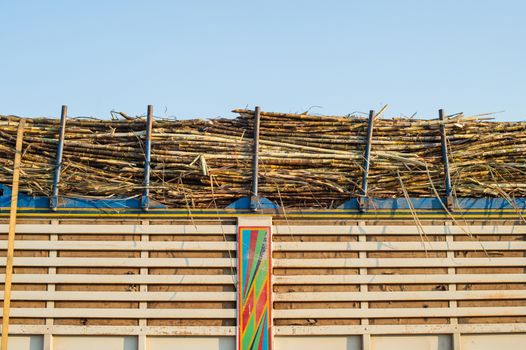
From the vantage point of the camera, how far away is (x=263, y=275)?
7.61 m

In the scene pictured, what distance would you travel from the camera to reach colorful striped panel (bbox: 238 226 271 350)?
7.50m

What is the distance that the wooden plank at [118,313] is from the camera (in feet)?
24.7

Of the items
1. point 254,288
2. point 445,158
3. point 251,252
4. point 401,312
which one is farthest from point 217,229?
point 445,158

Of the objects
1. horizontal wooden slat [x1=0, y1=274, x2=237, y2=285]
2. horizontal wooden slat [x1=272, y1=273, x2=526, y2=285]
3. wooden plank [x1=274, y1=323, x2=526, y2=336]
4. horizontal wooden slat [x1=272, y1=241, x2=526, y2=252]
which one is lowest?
wooden plank [x1=274, y1=323, x2=526, y2=336]

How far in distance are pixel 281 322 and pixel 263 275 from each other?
1.81 ft

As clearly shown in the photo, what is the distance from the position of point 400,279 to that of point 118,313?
3.13 meters

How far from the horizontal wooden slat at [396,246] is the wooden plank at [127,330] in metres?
1.10

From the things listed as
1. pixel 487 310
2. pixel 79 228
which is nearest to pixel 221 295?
pixel 79 228

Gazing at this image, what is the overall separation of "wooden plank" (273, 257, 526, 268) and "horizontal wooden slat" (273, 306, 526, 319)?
485mm

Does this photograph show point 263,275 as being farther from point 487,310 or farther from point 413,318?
point 487,310

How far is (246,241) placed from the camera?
765 cm

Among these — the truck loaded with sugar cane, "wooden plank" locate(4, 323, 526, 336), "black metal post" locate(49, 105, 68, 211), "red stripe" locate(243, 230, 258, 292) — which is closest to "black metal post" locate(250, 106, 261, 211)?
the truck loaded with sugar cane

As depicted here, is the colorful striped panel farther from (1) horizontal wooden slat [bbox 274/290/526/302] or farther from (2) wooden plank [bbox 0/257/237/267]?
(2) wooden plank [bbox 0/257/237/267]

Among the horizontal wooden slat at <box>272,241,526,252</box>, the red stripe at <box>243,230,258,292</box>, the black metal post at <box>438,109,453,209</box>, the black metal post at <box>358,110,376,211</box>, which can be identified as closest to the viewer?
the red stripe at <box>243,230,258,292</box>
